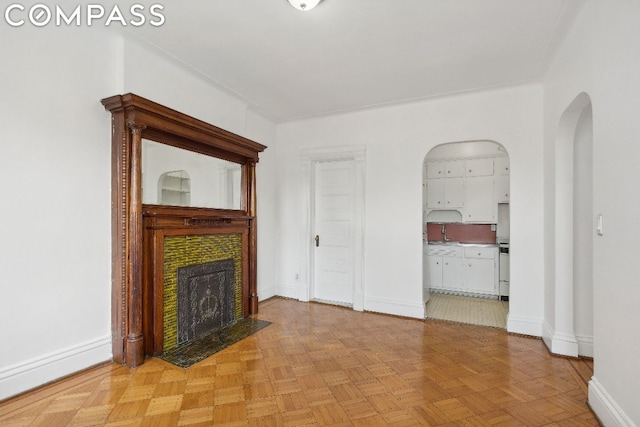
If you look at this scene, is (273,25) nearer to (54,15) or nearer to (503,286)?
(54,15)

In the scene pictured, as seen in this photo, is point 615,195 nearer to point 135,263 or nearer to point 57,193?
point 135,263

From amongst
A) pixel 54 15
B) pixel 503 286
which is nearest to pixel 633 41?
pixel 54 15

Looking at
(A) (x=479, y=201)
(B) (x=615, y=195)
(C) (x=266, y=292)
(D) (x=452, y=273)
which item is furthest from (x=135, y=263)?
(A) (x=479, y=201)

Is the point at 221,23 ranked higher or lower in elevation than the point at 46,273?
higher

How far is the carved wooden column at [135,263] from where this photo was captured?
2582 millimetres

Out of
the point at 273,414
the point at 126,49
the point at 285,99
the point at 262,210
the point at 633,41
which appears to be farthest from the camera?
the point at 262,210

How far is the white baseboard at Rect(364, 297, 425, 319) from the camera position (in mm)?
3949

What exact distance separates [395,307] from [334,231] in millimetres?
1380

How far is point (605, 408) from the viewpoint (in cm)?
184

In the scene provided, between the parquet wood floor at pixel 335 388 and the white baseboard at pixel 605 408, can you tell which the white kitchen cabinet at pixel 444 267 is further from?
the white baseboard at pixel 605 408

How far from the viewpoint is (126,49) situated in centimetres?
273

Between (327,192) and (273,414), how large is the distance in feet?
10.6

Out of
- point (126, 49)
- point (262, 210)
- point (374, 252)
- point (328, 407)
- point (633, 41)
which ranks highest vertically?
point (126, 49)

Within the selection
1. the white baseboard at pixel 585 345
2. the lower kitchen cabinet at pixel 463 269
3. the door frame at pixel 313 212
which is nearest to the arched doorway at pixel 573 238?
the white baseboard at pixel 585 345
